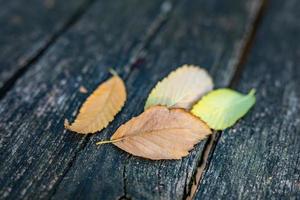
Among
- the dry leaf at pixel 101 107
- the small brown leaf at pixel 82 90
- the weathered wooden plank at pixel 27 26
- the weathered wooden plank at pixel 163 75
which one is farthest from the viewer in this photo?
the weathered wooden plank at pixel 27 26

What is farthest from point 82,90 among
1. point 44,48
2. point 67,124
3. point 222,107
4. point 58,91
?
point 222,107

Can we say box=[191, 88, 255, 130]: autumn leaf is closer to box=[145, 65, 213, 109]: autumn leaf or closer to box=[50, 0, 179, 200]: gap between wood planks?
box=[145, 65, 213, 109]: autumn leaf

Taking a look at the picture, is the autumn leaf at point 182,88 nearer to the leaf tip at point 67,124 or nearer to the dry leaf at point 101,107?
the dry leaf at point 101,107

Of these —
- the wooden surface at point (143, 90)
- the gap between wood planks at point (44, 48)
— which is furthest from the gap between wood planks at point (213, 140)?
the gap between wood planks at point (44, 48)

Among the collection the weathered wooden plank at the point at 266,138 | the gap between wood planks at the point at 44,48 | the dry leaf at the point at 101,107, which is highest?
the gap between wood planks at the point at 44,48

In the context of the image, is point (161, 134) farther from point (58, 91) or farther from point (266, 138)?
point (58, 91)

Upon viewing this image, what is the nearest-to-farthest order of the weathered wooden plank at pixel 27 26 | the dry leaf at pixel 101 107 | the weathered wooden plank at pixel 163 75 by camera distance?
1. the weathered wooden plank at pixel 163 75
2. the dry leaf at pixel 101 107
3. the weathered wooden plank at pixel 27 26

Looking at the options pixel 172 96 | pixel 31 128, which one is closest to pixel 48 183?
pixel 31 128
